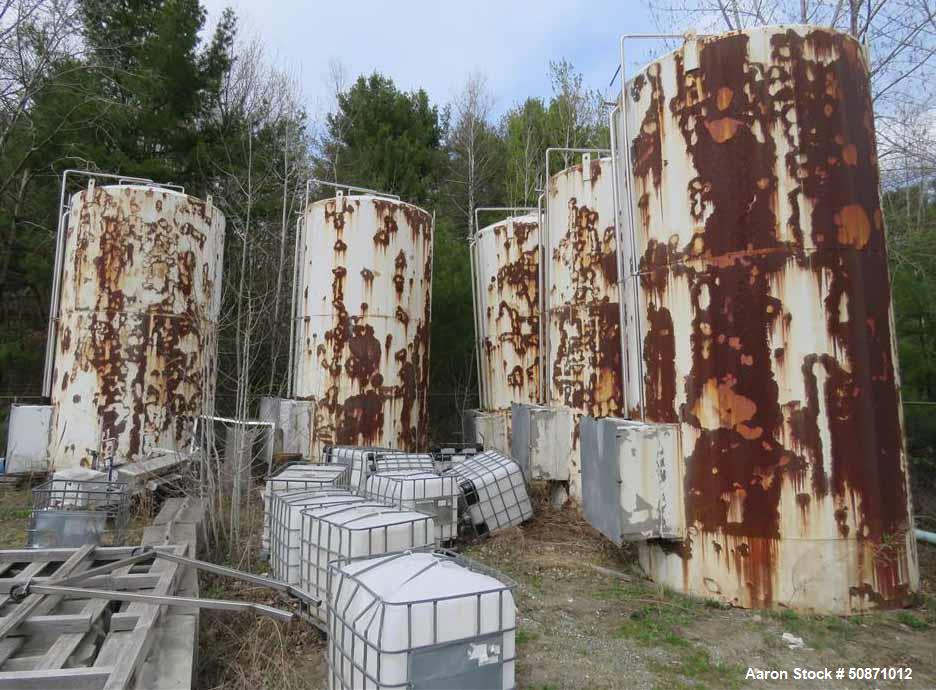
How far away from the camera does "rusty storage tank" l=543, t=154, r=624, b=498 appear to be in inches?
341

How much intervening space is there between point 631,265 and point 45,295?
1476 cm

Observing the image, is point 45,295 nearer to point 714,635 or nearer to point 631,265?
point 631,265

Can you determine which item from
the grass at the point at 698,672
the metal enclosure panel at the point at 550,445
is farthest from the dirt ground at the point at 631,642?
the metal enclosure panel at the point at 550,445

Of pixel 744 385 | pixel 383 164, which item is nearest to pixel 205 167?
pixel 383 164

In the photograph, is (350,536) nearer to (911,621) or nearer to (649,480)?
(649,480)

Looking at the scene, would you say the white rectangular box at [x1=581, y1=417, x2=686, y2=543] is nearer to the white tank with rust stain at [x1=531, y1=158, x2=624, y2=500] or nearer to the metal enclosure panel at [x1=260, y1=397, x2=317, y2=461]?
the white tank with rust stain at [x1=531, y1=158, x2=624, y2=500]

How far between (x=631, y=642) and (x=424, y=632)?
7.04 ft

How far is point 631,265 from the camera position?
249 inches

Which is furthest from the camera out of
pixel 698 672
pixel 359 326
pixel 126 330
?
pixel 359 326

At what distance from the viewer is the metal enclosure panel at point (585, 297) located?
8.65 m

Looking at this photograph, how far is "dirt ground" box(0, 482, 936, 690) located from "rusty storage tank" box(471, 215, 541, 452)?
5741 mm

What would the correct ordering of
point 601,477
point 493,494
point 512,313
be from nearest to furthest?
point 601,477, point 493,494, point 512,313

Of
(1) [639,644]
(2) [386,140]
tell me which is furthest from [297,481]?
(2) [386,140]

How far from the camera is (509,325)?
1169cm
